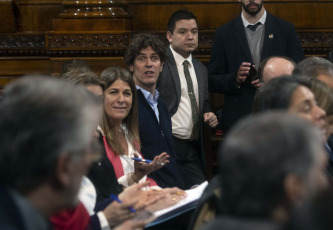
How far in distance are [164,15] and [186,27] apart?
2.23 feet

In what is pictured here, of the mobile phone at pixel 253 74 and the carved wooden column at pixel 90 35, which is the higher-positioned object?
the carved wooden column at pixel 90 35

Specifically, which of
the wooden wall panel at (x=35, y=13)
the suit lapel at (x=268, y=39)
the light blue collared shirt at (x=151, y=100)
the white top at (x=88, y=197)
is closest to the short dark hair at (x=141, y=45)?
the light blue collared shirt at (x=151, y=100)

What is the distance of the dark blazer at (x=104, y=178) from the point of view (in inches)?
118

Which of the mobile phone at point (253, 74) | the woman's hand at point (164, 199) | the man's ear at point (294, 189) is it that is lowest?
the woman's hand at point (164, 199)

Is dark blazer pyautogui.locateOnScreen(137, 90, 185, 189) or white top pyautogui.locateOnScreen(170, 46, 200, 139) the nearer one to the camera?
dark blazer pyautogui.locateOnScreen(137, 90, 185, 189)

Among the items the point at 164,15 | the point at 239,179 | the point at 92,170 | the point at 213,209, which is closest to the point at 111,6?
the point at 164,15

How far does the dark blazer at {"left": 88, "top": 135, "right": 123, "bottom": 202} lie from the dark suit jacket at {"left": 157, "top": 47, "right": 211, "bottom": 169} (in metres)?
1.41

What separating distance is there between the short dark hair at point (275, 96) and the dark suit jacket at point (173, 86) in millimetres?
2219

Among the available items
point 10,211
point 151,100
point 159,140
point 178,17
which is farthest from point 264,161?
point 178,17

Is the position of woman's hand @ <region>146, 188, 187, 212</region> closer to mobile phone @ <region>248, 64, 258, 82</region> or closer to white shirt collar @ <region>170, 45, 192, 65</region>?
mobile phone @ <region>248, 64, 258, 82</region>

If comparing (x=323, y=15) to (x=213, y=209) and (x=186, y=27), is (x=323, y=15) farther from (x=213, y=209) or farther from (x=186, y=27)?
Answer: (x=213, y=209)

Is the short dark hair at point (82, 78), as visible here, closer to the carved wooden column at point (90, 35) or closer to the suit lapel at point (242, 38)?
the suit lapel at point (242, 38)

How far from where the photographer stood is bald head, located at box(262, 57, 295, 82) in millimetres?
3785

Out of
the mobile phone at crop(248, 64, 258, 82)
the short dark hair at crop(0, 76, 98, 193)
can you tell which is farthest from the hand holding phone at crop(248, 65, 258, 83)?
the short dark hair at crop(0, 76, 98, 193)
